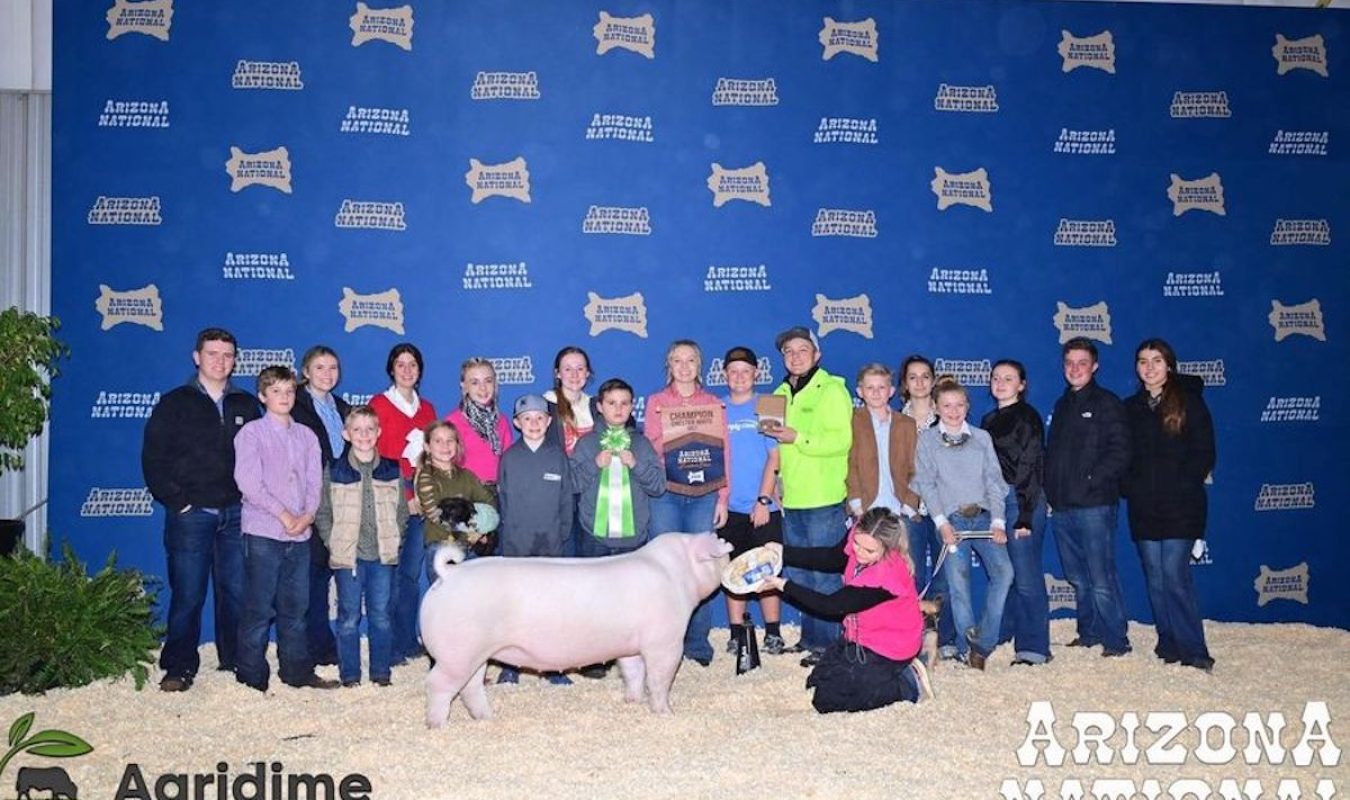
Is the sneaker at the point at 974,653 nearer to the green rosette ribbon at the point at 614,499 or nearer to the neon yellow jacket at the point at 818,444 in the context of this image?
the neon yellow jacket at the point at 818,444

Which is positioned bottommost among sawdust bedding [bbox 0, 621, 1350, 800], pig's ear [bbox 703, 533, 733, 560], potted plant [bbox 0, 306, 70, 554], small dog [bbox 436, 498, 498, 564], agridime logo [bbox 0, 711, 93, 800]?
sawdust bedding [bbox 0, 621, 1350, 800]

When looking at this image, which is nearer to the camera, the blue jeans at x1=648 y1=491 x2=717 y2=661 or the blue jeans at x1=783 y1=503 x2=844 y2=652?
the blue jeans at x1=648 y1=491 x2=717 y2=661

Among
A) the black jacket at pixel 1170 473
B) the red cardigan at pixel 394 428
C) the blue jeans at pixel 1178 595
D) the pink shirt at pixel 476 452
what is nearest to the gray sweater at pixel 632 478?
the pink shirt at pixel 476 452

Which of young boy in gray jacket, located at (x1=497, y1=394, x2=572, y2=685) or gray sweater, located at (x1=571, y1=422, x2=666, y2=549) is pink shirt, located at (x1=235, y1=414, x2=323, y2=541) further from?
gray sweater, located at (x1=571, y1=422, x2=666, y2=549)

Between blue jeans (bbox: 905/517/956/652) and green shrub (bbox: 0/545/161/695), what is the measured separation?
3.66 meters

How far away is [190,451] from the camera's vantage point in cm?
534

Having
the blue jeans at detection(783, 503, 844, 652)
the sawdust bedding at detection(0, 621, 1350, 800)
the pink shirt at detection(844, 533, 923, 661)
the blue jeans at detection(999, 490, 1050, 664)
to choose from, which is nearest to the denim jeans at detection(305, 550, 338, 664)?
the sawdust bedding at detection(0, 621, 1350, 800)

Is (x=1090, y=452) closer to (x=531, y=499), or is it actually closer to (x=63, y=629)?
(x=531, y=499)

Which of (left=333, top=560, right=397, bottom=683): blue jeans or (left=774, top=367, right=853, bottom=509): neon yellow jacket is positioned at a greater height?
(left=774, top=367, right=853, bottom=509): neon yellow jacket

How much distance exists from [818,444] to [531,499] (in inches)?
55.9

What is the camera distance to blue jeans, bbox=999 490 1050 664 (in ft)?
19.3

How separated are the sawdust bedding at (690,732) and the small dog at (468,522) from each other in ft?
2.11

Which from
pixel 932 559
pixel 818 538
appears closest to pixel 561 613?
pixel 818 538

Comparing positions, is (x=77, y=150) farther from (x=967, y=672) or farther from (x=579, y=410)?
(x=967, y=672)
